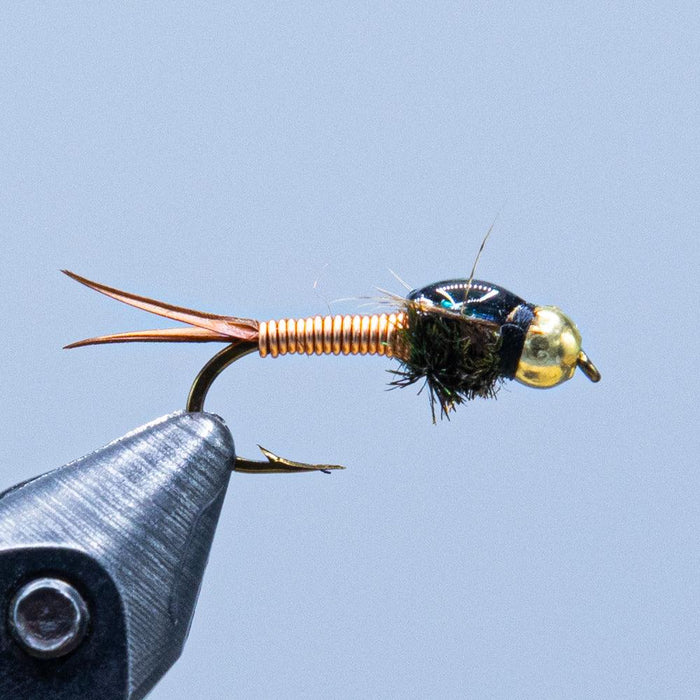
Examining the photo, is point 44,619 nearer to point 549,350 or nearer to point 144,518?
point 144,518

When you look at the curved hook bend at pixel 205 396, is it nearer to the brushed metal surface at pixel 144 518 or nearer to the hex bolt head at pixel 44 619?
the brushed metal surface at pixel 144 518

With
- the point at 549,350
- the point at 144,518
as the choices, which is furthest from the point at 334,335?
the point at 144,518

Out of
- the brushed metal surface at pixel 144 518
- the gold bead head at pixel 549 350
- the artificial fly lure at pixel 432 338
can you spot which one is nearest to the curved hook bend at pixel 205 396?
the artificial fly lure at pixel 432 338

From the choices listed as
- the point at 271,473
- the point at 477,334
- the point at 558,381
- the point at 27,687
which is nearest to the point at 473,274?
the point at 477,334

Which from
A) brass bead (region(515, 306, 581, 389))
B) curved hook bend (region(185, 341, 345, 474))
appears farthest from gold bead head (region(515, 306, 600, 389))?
curved hook bend (region(185, 341, 345, 474))

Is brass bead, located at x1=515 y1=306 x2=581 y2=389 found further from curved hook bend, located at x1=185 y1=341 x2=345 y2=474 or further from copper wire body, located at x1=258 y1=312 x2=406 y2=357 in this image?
curved hook bend, located at x1=185 y1=341 x2=345 y2=474

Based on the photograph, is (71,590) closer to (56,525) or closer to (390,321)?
(56,525)
